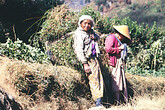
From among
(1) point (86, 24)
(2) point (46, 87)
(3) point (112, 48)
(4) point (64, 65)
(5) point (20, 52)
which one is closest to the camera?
(2) point (46, 87)

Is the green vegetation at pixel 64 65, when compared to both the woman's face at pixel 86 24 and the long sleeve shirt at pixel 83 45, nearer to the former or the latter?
the long sleeve shirt at pixel 83 45

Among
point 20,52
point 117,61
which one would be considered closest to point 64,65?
point 20,52

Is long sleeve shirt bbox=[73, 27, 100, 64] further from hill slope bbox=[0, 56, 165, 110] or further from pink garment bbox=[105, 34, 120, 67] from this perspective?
hill slope bbox=[0, 56, 165, 110]

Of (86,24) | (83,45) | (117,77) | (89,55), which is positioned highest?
(86,24)

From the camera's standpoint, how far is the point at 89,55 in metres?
5.23

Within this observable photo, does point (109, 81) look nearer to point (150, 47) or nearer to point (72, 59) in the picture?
point (72, 59)

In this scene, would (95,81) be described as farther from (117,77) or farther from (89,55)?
(117,77)

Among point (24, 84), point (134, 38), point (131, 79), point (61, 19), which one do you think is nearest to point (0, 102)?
point (24, 84)

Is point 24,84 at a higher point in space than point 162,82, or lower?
higher

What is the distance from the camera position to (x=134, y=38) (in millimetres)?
9477

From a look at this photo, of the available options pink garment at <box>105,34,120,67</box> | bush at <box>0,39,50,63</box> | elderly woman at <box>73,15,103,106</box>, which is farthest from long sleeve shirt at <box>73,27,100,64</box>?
bush at <box>0,39,50,63</box>

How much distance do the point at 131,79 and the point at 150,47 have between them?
114 inches

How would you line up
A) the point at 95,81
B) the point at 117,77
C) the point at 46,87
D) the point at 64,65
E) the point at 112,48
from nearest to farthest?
the point at 46,87 < the point at 95,81 < the point at 112,48 < the point at 117,77 < the point at 64,65

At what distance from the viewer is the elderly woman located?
515cm
